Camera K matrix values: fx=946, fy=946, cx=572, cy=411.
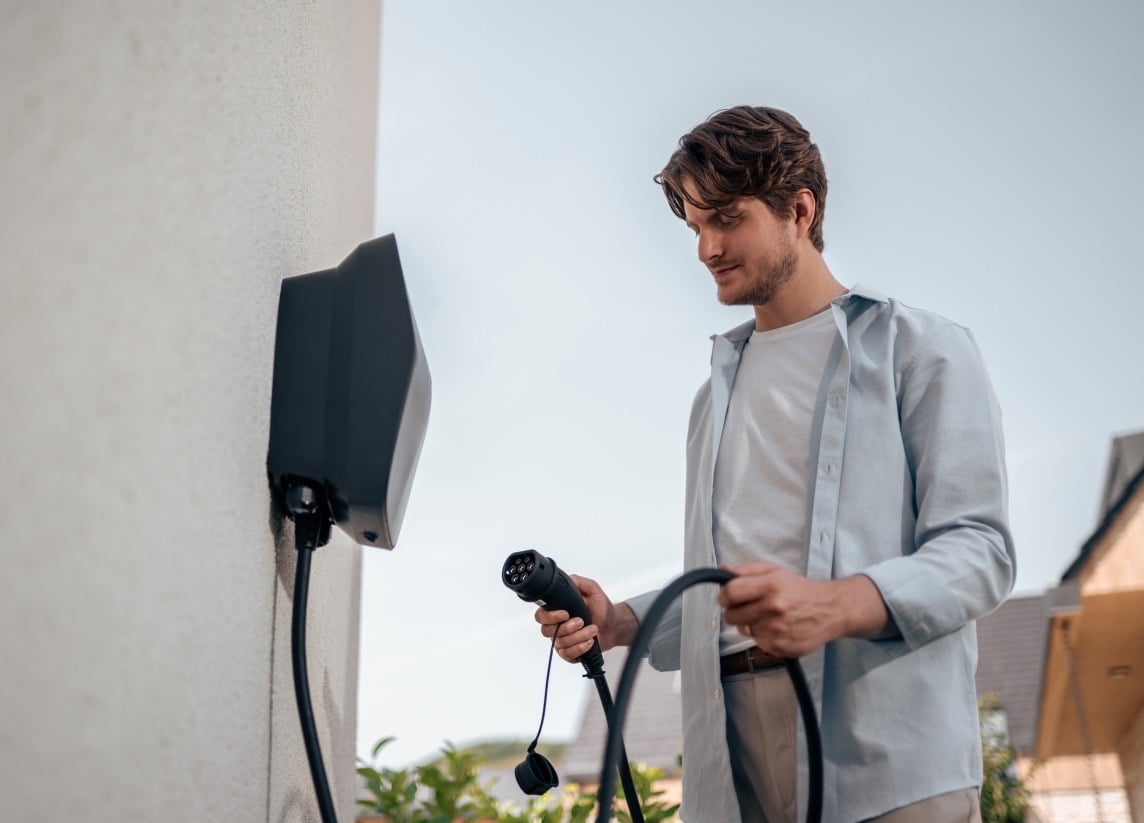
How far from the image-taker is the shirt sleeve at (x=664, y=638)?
58.0 inches

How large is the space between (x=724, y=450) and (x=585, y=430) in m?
14.9

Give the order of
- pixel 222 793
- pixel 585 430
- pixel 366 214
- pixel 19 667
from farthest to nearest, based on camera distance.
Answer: pixel 585 430 < pixel 366 214 < pixel 222 793 < pixel 19 667

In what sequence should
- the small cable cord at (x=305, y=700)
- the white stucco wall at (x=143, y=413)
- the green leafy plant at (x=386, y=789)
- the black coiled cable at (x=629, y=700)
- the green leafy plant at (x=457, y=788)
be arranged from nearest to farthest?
the white stucco wall at (x=143, y=413) < the black coiled cable at (x=629, y=700) < the small cable cord at (x=305, y=700) < the green leafy plant at (x=386, y=789) < the green leafy plant at (x=457, y=788)

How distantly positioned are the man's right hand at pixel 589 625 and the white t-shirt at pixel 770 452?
175 mm

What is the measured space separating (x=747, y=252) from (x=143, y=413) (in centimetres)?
104

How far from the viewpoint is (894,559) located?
3.58 ft

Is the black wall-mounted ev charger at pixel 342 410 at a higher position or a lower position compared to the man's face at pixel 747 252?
lower

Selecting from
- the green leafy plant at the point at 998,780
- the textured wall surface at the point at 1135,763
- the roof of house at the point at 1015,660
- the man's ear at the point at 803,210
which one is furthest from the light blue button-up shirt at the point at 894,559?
the roof of house at the point at 1015,660

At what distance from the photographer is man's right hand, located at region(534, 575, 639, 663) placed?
132 cm

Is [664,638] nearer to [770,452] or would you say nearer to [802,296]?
[770,452]

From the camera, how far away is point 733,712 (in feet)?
4.24

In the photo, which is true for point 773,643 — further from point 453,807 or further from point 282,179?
point 453,807

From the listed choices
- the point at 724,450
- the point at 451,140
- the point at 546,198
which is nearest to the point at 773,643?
the point at 724,450

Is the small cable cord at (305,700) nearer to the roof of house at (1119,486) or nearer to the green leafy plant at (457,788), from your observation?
the green leafy plant at (457,788)
